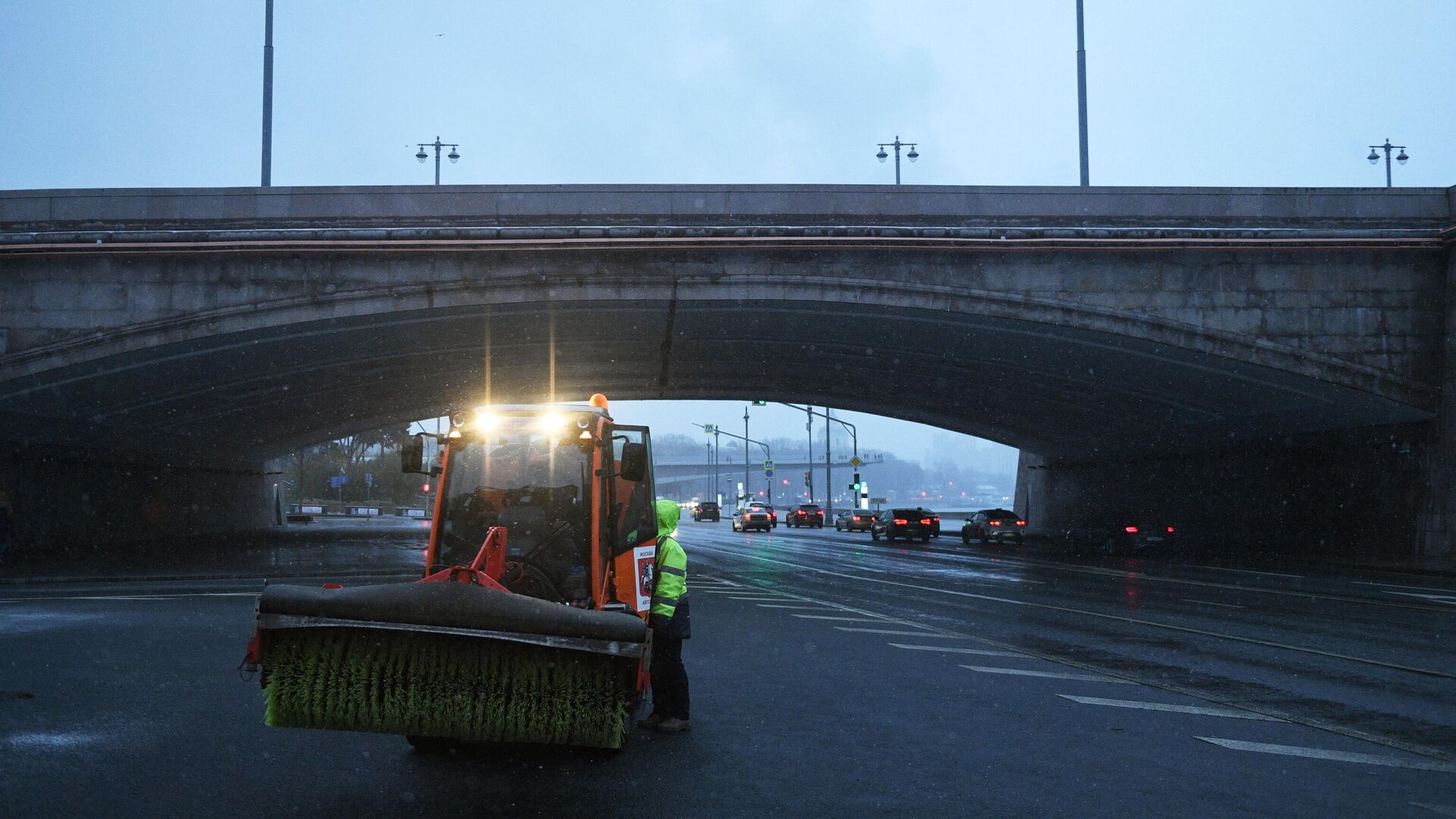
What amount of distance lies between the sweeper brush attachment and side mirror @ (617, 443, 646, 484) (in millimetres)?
1585

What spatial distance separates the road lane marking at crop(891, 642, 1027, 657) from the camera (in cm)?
1162

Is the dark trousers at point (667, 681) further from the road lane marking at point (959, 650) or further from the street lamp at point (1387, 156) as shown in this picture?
the street lamp at point (1387, 156)

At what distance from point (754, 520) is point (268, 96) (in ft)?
125

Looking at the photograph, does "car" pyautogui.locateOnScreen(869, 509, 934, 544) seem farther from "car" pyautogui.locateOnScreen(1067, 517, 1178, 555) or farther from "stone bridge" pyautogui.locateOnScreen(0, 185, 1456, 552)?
"stone bridge" pyautogui.locateOnScreen(0, 185, 1456, 552)

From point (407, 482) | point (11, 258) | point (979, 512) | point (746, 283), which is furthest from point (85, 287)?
point (407, 482)

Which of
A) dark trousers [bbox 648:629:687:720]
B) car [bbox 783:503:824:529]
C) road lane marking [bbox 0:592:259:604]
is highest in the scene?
dark trousers [bbox 648:629:687:720]

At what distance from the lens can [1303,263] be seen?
2545cm

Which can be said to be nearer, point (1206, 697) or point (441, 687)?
point (441, 687)

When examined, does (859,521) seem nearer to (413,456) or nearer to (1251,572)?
(1251,572)

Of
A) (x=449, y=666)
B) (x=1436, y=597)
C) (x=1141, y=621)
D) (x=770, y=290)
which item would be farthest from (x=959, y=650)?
(x=770, y=290)

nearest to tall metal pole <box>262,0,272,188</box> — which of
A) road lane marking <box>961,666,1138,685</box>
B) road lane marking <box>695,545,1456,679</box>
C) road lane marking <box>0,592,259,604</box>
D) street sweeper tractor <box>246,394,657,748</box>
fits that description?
road lane marking <box>0,592,259,604</box>

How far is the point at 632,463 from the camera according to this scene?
24.8 ft

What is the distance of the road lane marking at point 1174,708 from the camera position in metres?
8.20

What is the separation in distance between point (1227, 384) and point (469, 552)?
25.1 m
